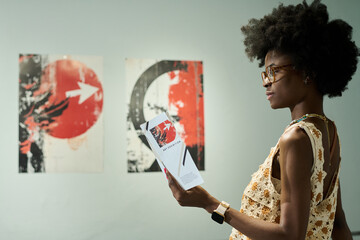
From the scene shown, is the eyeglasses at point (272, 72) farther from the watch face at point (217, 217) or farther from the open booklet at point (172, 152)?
the watch face at point (217, 217)

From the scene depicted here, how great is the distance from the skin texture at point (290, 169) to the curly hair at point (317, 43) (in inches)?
1.4

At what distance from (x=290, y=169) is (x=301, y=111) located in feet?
0.82

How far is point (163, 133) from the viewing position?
1.28 metres

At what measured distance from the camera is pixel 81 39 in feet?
10.1

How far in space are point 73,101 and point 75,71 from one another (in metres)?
0.26

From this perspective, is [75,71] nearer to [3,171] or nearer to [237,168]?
[3,171]

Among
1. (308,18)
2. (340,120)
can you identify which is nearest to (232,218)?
(308,18)

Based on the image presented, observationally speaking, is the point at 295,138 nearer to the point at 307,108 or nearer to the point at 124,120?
the point at 307,108

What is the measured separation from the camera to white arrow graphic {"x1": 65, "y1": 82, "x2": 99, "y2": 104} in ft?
9.85

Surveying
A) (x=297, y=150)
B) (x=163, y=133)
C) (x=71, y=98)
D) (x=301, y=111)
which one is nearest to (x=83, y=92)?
(x=71, y=98)

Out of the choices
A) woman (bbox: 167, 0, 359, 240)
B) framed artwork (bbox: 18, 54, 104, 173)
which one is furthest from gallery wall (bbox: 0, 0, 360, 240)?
woman (bbox: 167, 0, 359, 240)

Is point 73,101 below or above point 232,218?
above

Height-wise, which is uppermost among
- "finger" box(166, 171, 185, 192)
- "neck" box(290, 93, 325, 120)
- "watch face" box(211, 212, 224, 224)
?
"neck" box(290, 93, 325, 120)

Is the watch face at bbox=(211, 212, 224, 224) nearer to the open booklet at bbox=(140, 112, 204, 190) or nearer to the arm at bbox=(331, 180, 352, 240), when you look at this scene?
the open booklet at bbox=(140, 112, 204, 190)
